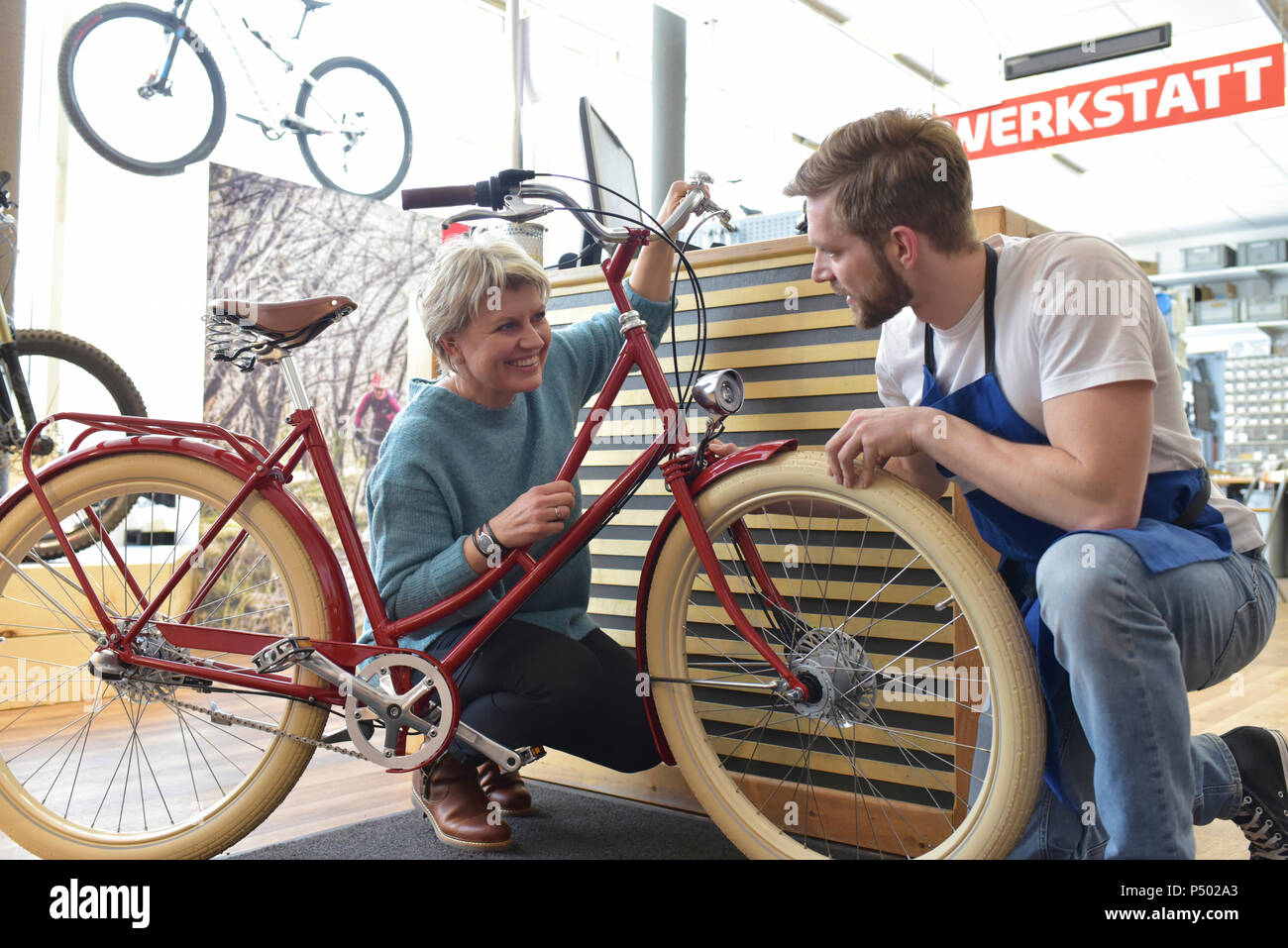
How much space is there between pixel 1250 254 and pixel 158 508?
30.8ft

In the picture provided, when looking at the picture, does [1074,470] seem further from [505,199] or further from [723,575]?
[505,199]

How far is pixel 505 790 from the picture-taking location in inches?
68.6

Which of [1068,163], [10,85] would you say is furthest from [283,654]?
[1068,163]

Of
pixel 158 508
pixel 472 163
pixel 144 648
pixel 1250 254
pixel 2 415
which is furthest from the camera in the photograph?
pixel 1250 254

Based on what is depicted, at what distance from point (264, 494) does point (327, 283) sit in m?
2.50

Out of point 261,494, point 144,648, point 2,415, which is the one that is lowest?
point 144,648

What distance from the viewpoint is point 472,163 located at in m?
5.57

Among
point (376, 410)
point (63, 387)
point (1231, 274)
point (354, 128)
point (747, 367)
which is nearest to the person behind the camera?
point (747, 367)

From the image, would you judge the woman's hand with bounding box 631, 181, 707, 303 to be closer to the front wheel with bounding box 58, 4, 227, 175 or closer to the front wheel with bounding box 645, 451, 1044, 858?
the front wheel with bounding box 645, 451, 1044, 858

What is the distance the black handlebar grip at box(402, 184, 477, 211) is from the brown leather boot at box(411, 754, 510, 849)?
2.85 ft

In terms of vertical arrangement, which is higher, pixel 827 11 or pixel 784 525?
pixel 827 11
